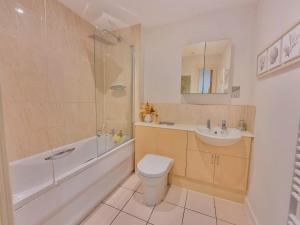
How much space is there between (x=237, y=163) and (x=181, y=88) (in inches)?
47.6

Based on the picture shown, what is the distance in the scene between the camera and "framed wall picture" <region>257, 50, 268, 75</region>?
1304mm

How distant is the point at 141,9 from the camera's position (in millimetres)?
1841

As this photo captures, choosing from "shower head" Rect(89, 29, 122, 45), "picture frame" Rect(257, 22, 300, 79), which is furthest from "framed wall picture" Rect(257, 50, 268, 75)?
"shower head" Rect(89, 29, 122, 45)

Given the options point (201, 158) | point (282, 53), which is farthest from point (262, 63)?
point (201, 158)

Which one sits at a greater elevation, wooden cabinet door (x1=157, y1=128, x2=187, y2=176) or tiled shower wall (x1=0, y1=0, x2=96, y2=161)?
tiled shower wall (x1=0, y1=0, x2=96, y2=161)

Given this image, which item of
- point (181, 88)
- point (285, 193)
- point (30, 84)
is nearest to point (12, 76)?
point (30, 84)

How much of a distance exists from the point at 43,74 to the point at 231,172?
97.5 inches

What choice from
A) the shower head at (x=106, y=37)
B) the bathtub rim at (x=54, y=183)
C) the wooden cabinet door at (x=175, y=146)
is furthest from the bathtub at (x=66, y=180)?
the shower head at (x=106, y=37)

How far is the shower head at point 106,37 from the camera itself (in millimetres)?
2164

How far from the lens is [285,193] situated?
3.00ft

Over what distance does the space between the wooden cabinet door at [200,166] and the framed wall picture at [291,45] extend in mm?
1194

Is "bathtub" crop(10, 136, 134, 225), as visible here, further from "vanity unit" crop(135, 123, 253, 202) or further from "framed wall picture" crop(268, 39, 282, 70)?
"framed wall picture" crop(268, 39, 282, 70)

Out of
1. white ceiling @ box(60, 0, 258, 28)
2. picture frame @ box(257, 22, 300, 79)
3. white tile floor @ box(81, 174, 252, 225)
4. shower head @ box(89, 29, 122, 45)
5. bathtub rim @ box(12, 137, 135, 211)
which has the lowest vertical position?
white tile floor @ box(81, 174, 252, 225)

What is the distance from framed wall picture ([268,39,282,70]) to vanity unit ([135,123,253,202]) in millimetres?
772
